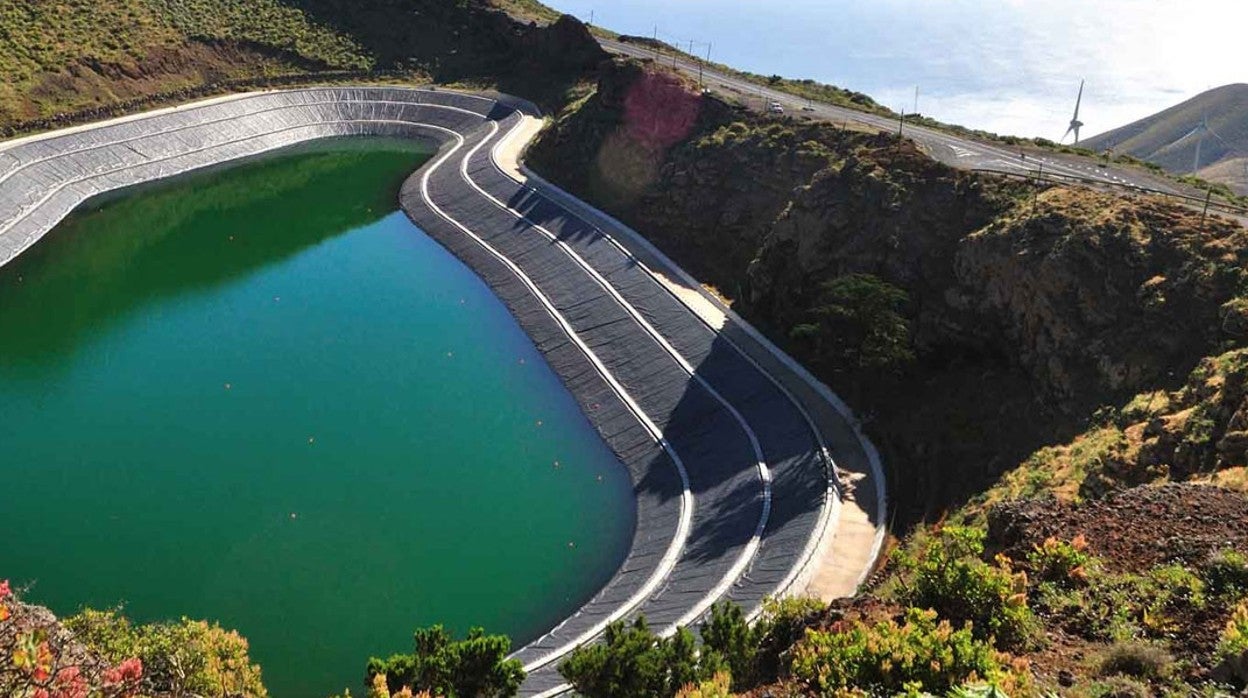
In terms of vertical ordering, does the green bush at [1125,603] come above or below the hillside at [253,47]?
below

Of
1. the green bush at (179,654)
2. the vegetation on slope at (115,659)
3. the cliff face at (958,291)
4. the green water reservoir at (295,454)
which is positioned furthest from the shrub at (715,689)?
the cliff face at (958,291)

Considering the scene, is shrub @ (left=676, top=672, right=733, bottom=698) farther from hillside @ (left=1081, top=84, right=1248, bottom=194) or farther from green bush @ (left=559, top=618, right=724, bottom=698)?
hillside @ (left=1081, top=84, right=1248, bottom=194)

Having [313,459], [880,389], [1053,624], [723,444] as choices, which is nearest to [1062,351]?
[880,389]

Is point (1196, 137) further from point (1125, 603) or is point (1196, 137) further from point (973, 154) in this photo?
point (1125, 603)

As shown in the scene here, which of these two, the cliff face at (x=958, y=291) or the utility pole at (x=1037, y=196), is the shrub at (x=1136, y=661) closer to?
the cliff face at (x=958, y=291)

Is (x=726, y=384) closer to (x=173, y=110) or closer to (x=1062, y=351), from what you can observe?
(x=1062, y=351)

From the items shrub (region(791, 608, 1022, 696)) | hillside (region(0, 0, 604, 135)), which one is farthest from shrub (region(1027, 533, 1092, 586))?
hillside (region(0, 0, 604, 135))
